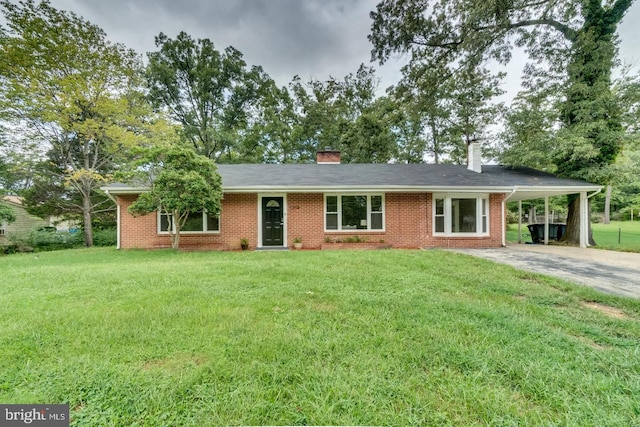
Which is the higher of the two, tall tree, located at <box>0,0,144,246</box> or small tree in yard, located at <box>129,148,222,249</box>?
tall tree, located at <box>0,0,144,246</box>

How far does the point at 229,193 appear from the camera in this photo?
983 cm

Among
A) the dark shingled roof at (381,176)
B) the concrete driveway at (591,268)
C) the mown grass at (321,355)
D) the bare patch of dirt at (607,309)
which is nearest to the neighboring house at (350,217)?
the dark shingled roof at (381,176)

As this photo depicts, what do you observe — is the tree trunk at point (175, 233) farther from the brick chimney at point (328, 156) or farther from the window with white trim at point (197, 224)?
the brick chimney at point (328, 156)

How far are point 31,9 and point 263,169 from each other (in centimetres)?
1184

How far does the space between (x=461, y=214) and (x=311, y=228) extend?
18.9 ft

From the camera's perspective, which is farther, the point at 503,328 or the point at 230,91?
the point at 230,91

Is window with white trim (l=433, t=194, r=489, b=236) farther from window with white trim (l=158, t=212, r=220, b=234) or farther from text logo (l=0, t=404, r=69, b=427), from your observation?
text logo (l=0, t=404, r=69, b=427)

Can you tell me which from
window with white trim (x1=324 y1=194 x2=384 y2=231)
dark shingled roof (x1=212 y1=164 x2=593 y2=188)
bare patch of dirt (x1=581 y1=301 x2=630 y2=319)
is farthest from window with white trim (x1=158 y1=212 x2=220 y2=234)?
bare patch of dirt (x1=581 y1=301 x2=630 y2=319)

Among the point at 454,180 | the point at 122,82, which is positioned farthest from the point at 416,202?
the point at 122,82

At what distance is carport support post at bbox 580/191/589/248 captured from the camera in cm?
1022

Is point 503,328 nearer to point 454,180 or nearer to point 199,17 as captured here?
point 454,180

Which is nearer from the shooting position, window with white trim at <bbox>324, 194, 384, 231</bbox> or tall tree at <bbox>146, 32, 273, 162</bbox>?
window with white trim at <bbox>324, 194, 384, 231</bbox>

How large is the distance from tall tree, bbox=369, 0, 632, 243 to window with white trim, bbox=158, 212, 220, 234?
8467 millimetres

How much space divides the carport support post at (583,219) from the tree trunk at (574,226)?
0.90 ft
